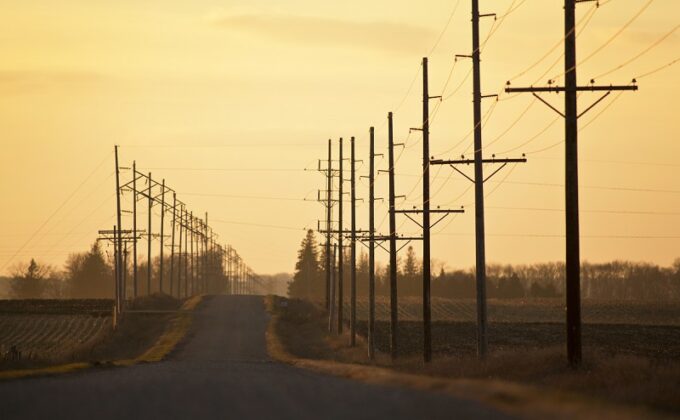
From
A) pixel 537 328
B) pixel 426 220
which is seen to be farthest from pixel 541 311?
pixel 426 220

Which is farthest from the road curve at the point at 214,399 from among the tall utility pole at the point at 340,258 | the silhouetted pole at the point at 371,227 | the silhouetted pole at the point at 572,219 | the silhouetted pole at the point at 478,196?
the tall utility pole at the point at 340,258

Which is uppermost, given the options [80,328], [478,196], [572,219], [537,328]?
[478,196]

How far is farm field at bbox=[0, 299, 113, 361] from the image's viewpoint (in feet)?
290

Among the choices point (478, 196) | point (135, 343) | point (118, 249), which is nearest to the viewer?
point (478, 196)

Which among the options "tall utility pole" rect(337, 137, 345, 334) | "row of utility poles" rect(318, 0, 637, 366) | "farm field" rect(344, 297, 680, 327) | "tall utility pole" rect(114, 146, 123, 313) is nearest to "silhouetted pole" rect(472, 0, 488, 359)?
"row of utility poles" rect(318, 0, 637, 366)

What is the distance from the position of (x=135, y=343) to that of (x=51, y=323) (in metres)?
29.3

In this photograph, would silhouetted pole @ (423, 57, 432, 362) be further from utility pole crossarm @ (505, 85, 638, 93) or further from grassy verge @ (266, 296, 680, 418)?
utility pole crossarm @ (505, 85, 638, 93)

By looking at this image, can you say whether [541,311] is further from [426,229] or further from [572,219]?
[572,219]

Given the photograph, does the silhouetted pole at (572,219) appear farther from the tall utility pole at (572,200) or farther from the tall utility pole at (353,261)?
the tall utility pole at (353,261)

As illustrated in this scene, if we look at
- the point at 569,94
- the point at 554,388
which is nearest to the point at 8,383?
the point at 554,388

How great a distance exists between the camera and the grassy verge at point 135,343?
4502cm

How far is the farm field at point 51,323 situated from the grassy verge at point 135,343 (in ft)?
6.77

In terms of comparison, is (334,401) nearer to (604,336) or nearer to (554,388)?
(554,388)

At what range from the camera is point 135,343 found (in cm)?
7969
